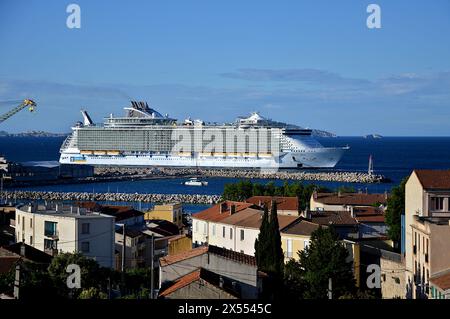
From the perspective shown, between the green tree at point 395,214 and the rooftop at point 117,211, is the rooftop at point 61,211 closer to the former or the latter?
the rooftop at point 117,211

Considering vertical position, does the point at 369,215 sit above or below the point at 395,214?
below

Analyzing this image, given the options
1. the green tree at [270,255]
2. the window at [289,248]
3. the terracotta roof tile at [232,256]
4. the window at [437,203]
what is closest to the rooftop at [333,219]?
the window at [289,248]

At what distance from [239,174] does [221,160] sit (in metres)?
4.47

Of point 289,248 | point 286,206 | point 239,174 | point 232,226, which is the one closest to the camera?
point 289,248

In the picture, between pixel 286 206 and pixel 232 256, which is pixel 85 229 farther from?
pixel 286 206

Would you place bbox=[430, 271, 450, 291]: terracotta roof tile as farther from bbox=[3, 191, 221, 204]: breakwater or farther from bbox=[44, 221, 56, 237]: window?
bbox=[3, 191, 221, 204]: breakwater

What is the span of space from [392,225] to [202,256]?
677 centimetres

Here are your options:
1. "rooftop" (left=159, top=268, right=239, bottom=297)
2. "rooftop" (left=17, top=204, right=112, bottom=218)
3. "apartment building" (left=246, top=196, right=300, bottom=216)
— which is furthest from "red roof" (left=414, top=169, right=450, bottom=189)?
"apartment building" (left=246, top=196, right=300, bottom=216)

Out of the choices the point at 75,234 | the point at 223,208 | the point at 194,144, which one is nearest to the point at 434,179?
the point at 75,234

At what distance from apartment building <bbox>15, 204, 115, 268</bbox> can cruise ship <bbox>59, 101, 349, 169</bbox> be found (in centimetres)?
4814

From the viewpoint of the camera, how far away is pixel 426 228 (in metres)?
10.3

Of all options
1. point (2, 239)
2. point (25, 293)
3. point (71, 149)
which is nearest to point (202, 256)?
point (25, 293)

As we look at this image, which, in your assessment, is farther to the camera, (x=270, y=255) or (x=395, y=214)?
(x=395, y=214)
